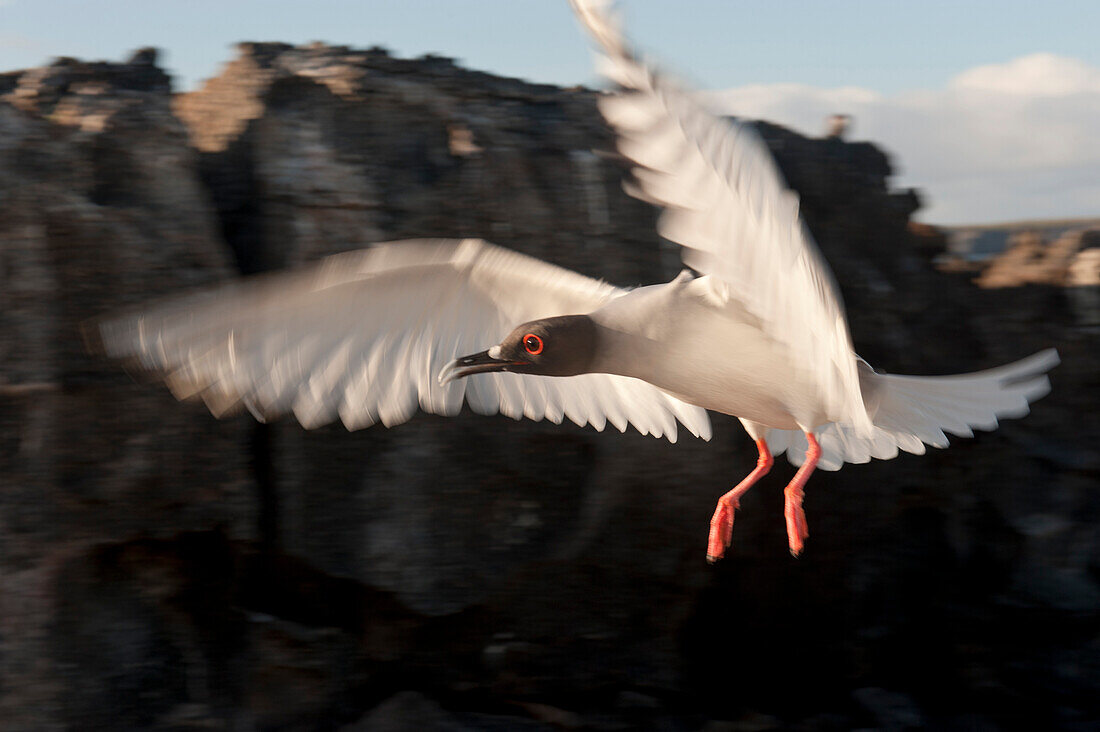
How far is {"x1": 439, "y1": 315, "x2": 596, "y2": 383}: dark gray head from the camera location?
2.37 metres

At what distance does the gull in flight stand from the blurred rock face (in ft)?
8.36

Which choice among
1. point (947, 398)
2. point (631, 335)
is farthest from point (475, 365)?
point (947, 398)

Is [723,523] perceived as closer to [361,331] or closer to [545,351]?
[545,351]

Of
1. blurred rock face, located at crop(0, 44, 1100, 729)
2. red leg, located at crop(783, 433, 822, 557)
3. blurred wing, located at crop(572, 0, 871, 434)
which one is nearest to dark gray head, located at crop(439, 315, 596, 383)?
blurred wing, located at crop(572, 0, 871, 434)

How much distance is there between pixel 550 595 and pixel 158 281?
9.61 feet

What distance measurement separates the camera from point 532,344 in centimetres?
240

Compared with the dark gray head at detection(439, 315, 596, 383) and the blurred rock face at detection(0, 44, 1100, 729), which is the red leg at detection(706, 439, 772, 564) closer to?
the dark gray head at detection(439, 315, 596, 383)


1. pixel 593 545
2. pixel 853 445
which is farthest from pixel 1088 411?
pixel 853 445

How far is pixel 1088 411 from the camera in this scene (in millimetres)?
7441

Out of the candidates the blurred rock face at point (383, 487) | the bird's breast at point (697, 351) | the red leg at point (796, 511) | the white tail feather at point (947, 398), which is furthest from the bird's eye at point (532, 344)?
the blurred rock face at point (383, 487)

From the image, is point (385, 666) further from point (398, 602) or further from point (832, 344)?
point (832, 344)

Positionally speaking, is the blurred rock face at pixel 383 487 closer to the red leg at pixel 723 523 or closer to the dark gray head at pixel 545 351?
the red leg at pixel 723 523

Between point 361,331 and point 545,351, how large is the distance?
86cm

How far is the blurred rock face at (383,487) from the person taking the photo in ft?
16.6
